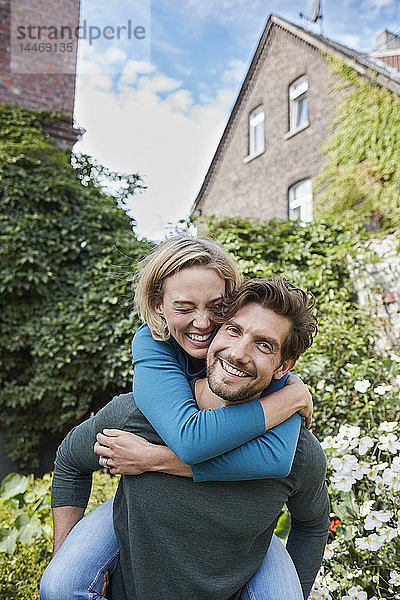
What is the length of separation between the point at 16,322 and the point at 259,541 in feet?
14.3

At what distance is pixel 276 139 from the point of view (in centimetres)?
1259

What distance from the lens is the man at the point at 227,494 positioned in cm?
129

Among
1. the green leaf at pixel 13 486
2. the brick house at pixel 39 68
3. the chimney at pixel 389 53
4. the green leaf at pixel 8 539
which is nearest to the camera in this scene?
the green leaf at pixel 8 539

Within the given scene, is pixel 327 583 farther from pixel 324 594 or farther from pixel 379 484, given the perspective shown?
pixel 379 484

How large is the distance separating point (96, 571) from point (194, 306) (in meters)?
0.84

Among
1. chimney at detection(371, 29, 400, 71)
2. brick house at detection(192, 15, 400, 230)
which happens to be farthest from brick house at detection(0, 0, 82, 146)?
chimney at detection(371, 29, 400, 71)

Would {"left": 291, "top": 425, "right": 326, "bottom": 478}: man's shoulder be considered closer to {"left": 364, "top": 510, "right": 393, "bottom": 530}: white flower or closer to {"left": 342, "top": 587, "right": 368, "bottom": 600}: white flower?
{"left": 364, "top": 510, "right": 393, "bottom": 530}: white flower

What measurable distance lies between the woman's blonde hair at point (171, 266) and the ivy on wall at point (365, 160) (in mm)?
5502

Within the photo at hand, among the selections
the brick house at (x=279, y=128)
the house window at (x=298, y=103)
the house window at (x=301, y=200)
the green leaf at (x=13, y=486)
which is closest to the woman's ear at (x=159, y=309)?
the green leaf at (x=13, y=486)

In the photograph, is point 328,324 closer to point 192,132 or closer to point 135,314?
point 135,314

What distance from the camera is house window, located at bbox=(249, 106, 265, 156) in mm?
13484

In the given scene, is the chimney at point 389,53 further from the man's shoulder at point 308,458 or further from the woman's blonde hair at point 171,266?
the man's shoulder at point 308,458

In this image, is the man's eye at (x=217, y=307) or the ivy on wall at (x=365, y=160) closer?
the man's eye at (x=217, y=307)

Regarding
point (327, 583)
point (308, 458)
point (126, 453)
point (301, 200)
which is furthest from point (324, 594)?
point (301, 200)
